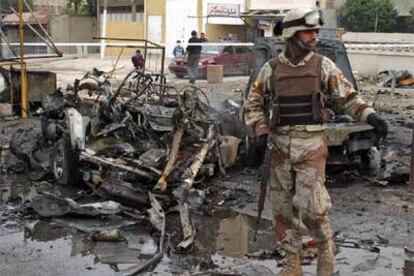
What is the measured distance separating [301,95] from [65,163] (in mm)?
4151

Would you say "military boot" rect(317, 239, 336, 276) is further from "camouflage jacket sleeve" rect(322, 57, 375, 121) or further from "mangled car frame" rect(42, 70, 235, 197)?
"mangled car frame" rect(42, 70, 235, 197)

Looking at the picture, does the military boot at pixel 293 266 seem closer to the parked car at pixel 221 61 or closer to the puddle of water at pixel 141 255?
the puddle of water at pixel 141 255

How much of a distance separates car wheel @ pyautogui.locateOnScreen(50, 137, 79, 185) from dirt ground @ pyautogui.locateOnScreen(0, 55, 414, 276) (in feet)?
0.94

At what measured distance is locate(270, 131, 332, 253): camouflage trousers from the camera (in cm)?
475

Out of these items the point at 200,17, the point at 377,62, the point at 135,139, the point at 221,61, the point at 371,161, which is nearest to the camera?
the point at 135,139

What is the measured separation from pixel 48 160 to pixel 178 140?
1997mm

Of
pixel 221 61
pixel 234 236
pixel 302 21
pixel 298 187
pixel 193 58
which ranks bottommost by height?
pixel 234 236

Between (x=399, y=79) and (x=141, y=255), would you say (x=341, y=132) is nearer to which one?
(x=141, y=255)

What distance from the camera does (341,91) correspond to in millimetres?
4828

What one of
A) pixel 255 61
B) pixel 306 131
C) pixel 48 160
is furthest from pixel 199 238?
pixel 255 61

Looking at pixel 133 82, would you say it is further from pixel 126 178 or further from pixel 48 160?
pixel 126 178

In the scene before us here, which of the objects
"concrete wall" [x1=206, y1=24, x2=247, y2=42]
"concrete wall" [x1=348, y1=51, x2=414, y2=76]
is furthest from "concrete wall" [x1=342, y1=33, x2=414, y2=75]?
"concrete wall" [x1=206, y1=24, x2=247, y2=42]

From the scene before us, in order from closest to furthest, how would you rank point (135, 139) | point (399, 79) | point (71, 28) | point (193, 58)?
1. point (135, 139)
2. point (399, 79)
3. point (193, 58)
4. point (71, 28)

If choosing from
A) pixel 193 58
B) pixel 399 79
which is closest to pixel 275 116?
pixel 399 79
